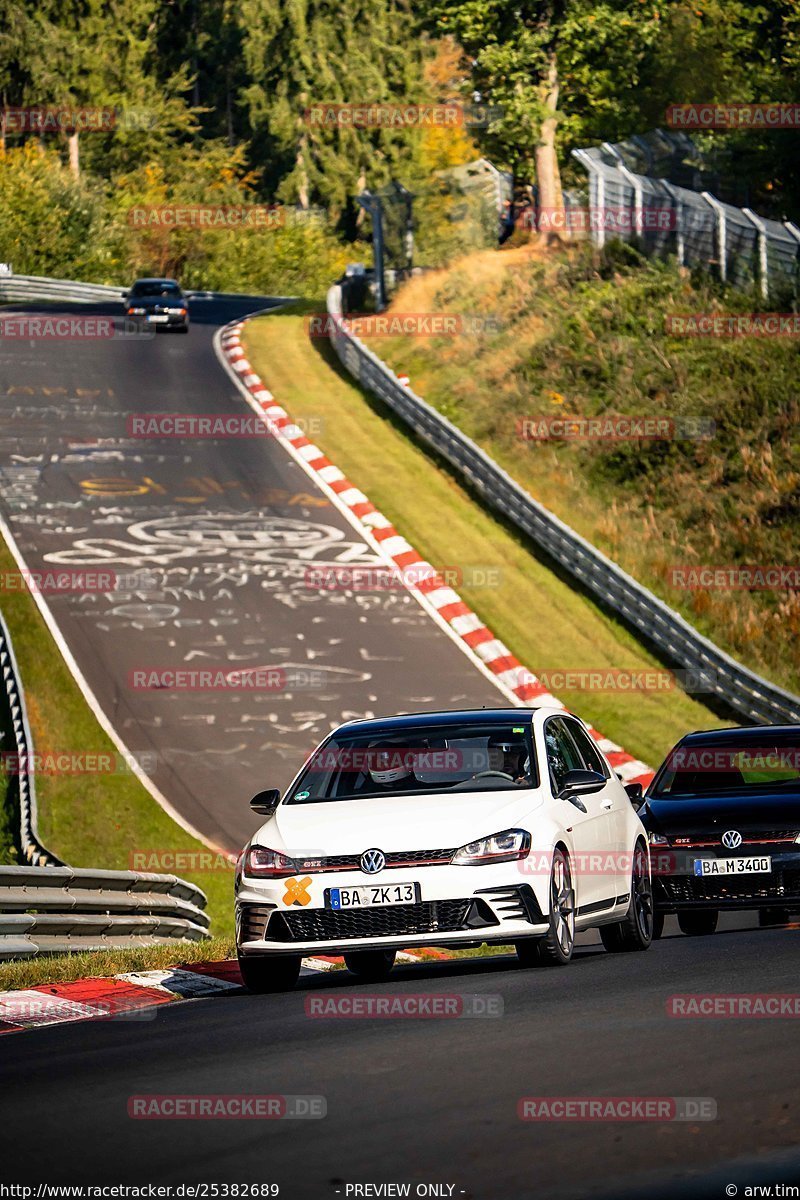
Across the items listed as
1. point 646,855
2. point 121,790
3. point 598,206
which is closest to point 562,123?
point 598,206

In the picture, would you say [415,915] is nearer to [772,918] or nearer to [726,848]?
[726,848]

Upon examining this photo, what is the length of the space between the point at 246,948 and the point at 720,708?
53.4ft

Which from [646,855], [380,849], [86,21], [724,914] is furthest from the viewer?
[86,21]

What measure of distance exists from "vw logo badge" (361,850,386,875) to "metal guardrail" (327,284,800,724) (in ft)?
46.6

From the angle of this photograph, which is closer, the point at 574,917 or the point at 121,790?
the point at 574,917

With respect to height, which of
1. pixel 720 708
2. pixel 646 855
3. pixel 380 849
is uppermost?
pixel 380 849

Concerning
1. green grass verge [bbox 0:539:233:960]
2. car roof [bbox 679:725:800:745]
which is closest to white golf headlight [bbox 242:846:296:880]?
car roof [bbox 679:725:800:745]

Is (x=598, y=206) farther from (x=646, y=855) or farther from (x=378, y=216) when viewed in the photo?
(x=646, y=855)

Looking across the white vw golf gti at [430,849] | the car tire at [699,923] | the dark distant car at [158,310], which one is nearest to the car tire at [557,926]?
the white vw golf gti at [430,849]

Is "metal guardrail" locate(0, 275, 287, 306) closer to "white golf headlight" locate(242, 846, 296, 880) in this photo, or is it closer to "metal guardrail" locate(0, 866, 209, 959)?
"metal guardrail" locate(0, 866, 209, 959)

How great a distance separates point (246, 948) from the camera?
10.6m

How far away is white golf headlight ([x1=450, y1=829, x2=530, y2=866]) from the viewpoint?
10.4 metres

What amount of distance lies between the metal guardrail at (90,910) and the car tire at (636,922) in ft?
12.2

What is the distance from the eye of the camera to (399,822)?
10.5 metres
